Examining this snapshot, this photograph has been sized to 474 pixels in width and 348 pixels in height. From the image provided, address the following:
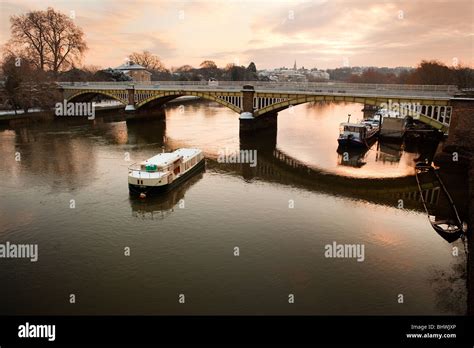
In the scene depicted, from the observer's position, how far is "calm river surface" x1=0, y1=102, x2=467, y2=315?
13109 millimetres

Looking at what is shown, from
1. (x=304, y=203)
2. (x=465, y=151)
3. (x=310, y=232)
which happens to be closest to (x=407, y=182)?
(x=465, y=151)

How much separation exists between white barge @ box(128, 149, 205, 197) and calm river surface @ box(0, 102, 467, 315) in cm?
76

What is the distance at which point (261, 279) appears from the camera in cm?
1434

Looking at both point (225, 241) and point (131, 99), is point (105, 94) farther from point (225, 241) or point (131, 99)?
point (225, 241)

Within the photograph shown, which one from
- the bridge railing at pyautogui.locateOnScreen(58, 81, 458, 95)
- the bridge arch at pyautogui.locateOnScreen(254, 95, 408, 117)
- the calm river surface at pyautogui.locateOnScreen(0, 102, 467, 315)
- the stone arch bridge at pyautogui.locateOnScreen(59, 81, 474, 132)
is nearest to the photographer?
the calm river surface at pyautogui.locateOnScreen(0, 102, 467, 315)

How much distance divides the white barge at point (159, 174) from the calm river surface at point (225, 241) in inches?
29.9

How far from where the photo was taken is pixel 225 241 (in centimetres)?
1742

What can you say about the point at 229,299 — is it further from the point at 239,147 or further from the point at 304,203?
the point at 239,147

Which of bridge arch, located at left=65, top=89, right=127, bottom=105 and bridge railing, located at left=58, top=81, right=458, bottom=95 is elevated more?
bridge railing, located at left=58, top=81, right=458, bottom=95

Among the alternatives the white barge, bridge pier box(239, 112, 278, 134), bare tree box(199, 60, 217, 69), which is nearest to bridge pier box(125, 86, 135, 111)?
bridge pier box(239, 112, 278, 134)

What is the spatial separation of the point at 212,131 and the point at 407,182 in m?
28.4

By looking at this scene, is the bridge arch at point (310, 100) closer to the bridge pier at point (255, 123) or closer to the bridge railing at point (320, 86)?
the bridge railing at point (320, 86)
